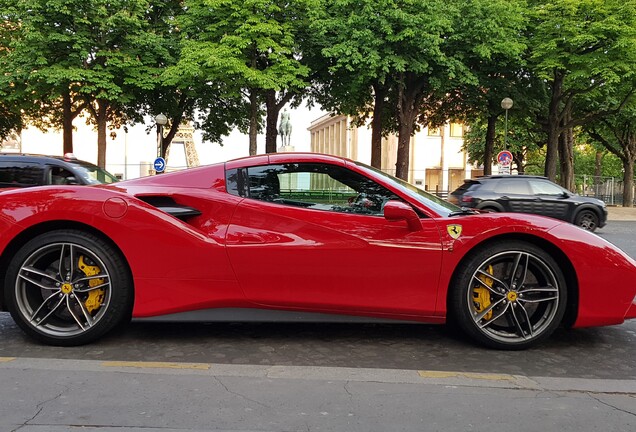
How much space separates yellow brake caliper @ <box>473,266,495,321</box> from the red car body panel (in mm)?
254

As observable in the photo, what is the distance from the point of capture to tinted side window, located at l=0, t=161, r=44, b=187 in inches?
336

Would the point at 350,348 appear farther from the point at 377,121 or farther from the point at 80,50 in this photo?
the point at 377,121

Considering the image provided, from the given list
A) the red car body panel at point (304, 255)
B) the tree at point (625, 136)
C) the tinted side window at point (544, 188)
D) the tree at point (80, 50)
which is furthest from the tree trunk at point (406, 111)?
the red car body panel at point (304, 255)

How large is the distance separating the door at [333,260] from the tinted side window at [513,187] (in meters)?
11.1

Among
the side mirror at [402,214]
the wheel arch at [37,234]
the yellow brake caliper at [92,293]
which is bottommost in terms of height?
the yellow brake caliper at [92,293]

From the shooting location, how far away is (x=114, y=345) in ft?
12.4

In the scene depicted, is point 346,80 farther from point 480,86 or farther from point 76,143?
point 76,143

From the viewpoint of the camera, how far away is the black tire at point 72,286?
12.1 ft

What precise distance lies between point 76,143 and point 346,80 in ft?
146

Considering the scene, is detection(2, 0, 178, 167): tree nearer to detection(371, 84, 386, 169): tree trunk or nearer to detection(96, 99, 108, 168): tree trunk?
detection(96, 99, 108, 168): tree trunk

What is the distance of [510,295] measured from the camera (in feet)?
12.1

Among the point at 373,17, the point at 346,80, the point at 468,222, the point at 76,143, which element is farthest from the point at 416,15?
the point at 76,143

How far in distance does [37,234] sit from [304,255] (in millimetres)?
1983

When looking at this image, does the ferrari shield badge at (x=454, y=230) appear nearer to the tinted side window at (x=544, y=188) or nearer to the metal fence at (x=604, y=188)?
the tinted side window at (x=544, y=188)
